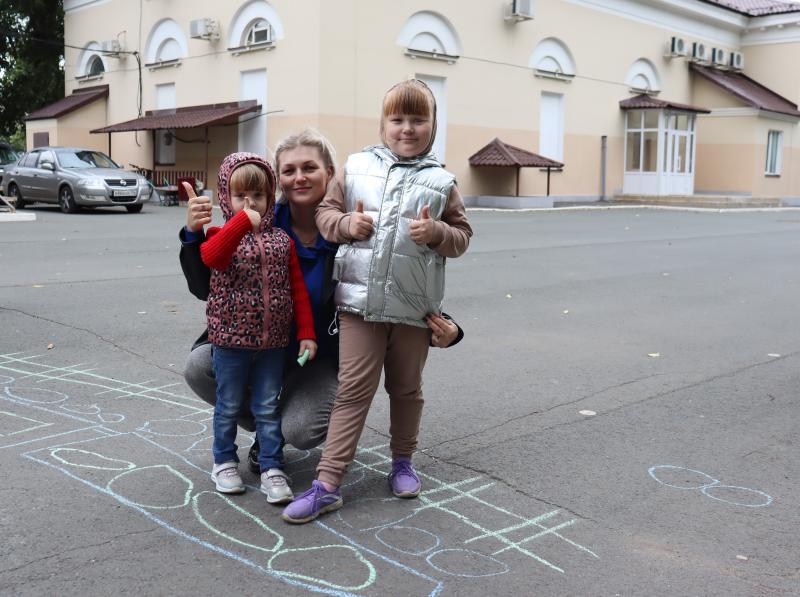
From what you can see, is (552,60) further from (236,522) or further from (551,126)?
(236,522)

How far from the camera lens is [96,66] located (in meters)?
33.0

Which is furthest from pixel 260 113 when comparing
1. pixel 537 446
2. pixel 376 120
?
pixel 537 446

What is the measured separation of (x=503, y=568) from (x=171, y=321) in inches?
197

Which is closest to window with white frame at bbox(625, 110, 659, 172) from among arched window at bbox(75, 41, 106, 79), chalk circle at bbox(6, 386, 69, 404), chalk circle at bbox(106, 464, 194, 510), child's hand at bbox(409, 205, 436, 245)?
arched window at bbox(75, 41, 106, 79)

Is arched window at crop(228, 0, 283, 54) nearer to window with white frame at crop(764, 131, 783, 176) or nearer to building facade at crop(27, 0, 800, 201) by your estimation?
building facade at crop(27, 0, 800, 201)

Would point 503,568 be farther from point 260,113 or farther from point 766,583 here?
point 260,113

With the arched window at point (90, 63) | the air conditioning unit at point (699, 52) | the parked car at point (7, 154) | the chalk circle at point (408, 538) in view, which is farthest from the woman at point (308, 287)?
the air conditioning unit at point (699, 52)

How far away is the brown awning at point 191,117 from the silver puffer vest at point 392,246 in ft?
72.5

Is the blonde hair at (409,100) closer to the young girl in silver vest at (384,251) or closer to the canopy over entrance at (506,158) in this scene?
the young girl in silver vest at (384,251)

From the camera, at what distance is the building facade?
963 inches

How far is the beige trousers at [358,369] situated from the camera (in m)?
3.54

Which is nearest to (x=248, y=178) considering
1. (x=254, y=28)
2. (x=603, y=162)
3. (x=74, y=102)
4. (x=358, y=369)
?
(x=358, y=369)

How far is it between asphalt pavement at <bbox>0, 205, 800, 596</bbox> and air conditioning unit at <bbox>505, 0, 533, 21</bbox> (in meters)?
20.6

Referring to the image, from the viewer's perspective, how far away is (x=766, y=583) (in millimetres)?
3006
